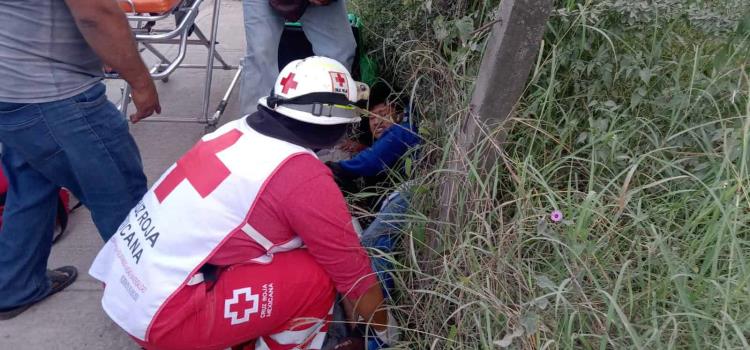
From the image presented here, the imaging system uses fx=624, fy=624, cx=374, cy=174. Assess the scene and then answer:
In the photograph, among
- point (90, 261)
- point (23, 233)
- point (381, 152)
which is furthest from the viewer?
point (90, 261)

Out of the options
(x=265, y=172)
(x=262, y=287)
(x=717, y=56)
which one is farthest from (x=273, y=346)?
(x=717, y=56)

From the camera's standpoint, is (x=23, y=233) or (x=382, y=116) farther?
(x=382, y=116)

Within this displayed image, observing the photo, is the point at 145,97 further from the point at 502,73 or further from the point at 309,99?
the point at 502,73

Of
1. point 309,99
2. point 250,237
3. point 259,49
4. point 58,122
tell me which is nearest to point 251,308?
point 250,237

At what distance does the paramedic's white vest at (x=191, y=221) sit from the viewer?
77.4 inches

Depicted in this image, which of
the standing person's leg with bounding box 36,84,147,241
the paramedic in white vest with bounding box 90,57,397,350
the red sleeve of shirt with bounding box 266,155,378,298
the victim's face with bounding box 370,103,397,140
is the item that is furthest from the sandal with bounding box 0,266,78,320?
the victim's face with bounding box 370,103,397,140

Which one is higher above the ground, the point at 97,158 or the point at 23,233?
the point at 97,158

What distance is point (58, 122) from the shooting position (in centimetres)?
228

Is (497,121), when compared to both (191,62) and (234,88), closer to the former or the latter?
(234,88)

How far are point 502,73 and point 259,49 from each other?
205 cm

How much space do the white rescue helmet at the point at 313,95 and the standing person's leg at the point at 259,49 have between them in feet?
4.98

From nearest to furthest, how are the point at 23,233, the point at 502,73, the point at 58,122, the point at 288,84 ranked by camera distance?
the point at 502,73, the point at 288,84, the point at 58,122, the point at 23,233

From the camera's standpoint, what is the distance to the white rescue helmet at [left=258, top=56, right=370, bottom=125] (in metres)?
2.04

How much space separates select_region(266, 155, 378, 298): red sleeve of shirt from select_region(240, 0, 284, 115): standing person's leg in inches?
67.4
